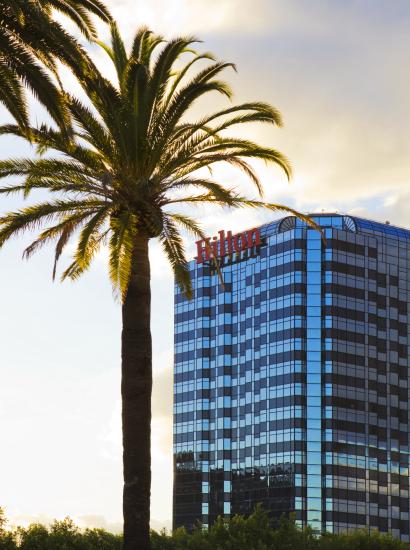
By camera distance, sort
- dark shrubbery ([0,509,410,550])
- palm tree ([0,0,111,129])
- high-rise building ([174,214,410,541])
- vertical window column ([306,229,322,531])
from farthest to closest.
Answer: high-rise building ([174,214,410,541])
vertical window column ([306,229,322,531])
dark shrubbery ([0,509,410,550])
palm tree ([0,0,111,129])

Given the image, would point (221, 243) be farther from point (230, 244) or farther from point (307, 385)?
point (307, 385)

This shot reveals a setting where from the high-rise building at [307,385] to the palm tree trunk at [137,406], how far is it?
134531mm

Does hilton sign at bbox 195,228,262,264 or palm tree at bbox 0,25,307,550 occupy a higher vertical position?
hilton sign at bbox 195,228,262,264

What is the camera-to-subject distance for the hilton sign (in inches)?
7387

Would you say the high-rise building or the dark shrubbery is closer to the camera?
the dark shrubbery

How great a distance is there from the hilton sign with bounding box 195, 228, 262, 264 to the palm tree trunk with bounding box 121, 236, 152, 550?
146 metres

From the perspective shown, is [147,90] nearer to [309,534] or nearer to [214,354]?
[309,534]

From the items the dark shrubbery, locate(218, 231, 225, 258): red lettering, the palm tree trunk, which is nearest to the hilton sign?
locate(218, 231, 225, 258): red lettering

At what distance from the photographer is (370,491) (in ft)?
578

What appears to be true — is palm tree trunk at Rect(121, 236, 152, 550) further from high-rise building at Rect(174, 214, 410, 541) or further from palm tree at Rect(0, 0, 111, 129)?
high-rise building at Rect(174, 214, 410, 541)

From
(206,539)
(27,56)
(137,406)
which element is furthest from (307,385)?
(27,56)

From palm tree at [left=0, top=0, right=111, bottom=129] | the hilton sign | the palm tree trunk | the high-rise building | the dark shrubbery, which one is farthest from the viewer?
the hilton sign

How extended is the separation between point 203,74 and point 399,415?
148409mm

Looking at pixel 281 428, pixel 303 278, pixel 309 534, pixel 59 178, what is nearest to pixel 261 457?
pixel 281 428
